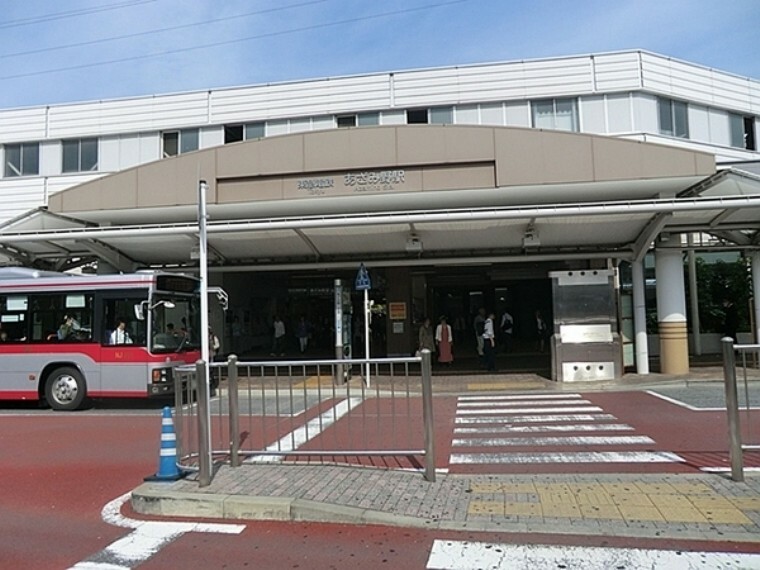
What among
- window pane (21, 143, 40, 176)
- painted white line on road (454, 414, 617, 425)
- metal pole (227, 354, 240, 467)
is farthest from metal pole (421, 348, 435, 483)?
window pane (21, 143, 40, 176)

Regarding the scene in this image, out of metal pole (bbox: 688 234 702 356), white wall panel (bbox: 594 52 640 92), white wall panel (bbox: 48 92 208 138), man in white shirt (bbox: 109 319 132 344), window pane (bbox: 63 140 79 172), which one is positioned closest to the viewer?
man in white shirt (bbox: 109 319 132 344)

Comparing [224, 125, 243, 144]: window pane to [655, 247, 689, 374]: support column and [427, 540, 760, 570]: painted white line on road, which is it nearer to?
[655, 247, 689, 374]: support column

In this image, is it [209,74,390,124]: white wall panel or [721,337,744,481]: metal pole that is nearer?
[721,337,744,481]: metal pole

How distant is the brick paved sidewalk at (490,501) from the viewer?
5.48 meters

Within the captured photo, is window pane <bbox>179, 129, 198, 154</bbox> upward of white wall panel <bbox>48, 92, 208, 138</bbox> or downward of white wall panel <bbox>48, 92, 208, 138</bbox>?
downward

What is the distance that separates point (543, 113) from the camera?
90.9ft

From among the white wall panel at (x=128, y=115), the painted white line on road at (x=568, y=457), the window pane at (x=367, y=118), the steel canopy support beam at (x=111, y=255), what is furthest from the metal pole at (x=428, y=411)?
the white wall panel at (x=128, y=115)

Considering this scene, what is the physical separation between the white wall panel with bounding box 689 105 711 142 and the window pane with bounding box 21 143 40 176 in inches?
1175

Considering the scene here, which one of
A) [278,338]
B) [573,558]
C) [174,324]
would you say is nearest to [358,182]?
[174,324]

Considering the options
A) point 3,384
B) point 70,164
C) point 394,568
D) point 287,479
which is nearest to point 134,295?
point 3,384

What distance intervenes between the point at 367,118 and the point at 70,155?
14424 millimetres

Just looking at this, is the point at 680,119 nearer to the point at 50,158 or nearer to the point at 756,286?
the point at 756,286

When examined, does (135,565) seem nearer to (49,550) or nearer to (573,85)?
(49,550)

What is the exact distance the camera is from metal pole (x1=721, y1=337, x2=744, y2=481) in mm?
6598
